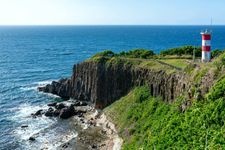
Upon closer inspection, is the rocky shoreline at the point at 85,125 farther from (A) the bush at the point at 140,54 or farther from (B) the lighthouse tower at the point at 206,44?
(B) the lighthouse tower at the point at 206,44

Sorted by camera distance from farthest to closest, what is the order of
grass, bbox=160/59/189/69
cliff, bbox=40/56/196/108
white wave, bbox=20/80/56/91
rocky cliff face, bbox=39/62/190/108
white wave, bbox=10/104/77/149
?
1. white wave, bbox=20/80/56/91
2. grass, bbox=160/59/189/69
3. white wave, bbox=10/104/77/149
4. cliff, bbox=40/56/196/108
5. rocky cliff face, bbox=39/62/190/108

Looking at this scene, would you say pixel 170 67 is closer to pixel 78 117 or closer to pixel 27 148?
pixel 78 117

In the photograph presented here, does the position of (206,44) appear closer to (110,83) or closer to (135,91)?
(135,91)

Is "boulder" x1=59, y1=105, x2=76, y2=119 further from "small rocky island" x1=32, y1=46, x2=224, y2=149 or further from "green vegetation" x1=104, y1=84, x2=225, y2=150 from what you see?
"green vegetation" x1=104, y1=84, x2=225, y2=150

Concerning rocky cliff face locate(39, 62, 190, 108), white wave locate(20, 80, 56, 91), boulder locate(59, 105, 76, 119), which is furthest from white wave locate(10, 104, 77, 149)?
white wave locate(20, 80, 56, 91)

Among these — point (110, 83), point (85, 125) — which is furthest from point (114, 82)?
point (85, 125)

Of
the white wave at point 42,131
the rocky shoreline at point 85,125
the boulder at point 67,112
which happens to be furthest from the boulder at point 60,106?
the white wave at point 42,131
